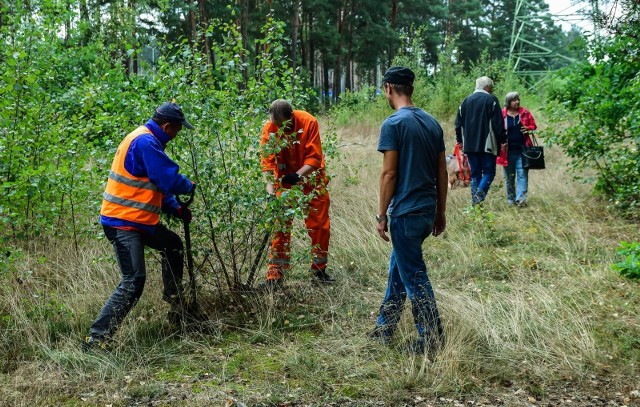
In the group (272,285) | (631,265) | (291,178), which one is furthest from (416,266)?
(631,265)

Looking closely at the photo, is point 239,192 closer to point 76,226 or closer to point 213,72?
point 213,72

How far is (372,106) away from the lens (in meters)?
18.3

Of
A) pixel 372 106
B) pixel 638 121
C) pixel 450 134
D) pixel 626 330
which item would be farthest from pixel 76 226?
pixel 372 106

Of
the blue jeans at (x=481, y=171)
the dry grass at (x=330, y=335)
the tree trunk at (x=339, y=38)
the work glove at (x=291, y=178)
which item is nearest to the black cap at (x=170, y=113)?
the work glove at (x=291, y=178)

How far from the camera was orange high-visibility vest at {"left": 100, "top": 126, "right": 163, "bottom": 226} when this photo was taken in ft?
14.0

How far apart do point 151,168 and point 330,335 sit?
191 centimetres

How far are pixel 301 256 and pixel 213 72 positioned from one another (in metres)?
1.78

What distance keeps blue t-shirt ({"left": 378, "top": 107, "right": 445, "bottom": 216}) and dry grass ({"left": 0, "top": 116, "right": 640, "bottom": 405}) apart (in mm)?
1042

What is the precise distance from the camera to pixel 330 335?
4.72 meters

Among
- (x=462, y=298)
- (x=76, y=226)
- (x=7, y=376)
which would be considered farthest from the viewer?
(x=76, y=226)

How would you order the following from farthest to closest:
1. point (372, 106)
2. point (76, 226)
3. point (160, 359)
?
point (372, 106) < point (76, 226) < point (160, 359)

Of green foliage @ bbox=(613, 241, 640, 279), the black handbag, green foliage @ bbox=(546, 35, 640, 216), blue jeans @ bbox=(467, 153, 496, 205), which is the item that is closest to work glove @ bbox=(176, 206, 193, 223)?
green foliage @ bbox=(613, 241, 640, 279)

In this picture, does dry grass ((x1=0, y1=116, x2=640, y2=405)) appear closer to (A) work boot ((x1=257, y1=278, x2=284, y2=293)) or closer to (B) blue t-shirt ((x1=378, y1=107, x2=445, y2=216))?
(A) work boot ((x1=257, y1=278, x2=284, y2=293))

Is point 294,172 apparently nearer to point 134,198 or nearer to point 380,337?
point 134,198
